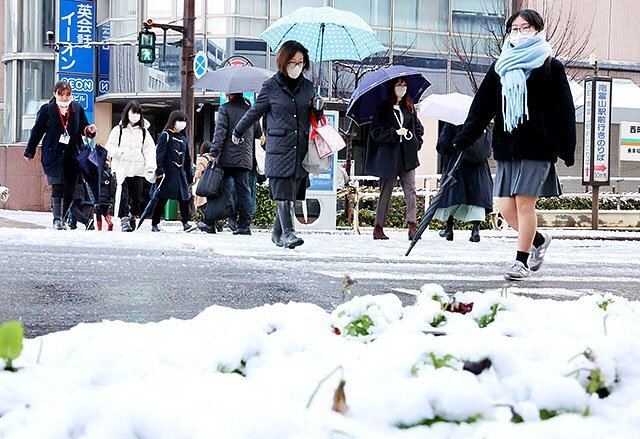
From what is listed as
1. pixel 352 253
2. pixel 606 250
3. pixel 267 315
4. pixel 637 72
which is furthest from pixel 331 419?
pixel 637 72

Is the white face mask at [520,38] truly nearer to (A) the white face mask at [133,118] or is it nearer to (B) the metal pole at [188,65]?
(A) the white face mask at [133,118]

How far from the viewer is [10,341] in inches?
87.4

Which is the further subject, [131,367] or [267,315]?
[267,315]

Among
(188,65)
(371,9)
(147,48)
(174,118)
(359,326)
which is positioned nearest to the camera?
(359,326)

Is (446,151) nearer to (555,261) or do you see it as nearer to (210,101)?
(555,261)

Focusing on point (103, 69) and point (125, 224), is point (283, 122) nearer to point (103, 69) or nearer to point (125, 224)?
point (125, 224)

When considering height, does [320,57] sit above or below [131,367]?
above

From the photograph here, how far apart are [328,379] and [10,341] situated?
65 cm

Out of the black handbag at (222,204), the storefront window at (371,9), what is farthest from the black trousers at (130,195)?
the storefront window at (371,9)

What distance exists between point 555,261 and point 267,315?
262 inches

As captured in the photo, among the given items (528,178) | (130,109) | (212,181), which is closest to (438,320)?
(528,178)

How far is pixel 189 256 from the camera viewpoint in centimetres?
857

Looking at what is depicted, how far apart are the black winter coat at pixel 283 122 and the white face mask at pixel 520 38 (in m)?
2.62

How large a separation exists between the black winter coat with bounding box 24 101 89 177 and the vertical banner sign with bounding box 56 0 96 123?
1603 centimetres
